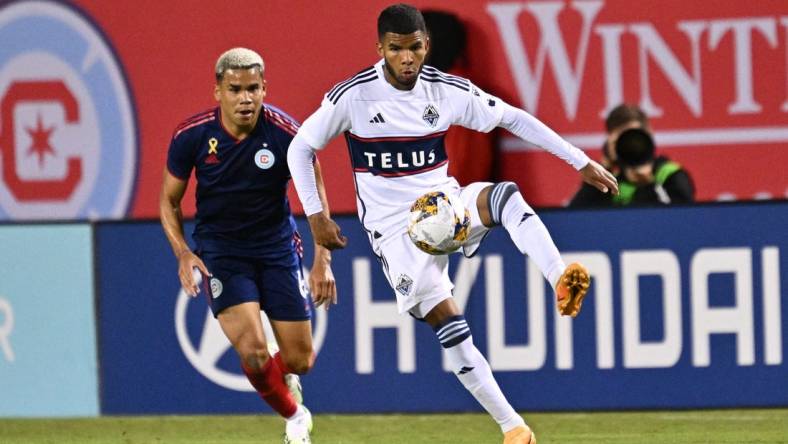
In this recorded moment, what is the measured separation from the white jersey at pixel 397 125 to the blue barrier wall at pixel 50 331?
2.59 meters

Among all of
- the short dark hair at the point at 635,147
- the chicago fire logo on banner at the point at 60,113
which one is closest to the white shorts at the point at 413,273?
the short dark hair at the point at 635,147

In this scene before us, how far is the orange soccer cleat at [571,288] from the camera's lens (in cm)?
619

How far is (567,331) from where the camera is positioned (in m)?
8.59

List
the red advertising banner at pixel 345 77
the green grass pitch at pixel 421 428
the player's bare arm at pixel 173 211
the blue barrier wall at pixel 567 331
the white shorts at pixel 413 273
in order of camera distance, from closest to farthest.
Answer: the white shorts at pixel 413 273
the player's bare arm at pixel 173 211
the green grass pitch at pixel 421 428
the blue barrier wall at pixel 567 331
the red advertising banner at pixel 345 77

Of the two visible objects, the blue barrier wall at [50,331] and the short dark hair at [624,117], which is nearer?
the blue barrier wall at [50,331]

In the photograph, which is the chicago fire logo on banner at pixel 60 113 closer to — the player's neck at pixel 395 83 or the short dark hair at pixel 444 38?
the short dark hair at pixel 444 38

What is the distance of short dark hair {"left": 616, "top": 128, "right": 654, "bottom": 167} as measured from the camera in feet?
28.6

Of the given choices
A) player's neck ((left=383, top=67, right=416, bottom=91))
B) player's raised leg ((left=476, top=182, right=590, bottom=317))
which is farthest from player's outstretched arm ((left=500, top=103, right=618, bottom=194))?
player's neck ((left=383, top=67, right=416, bottom=91))

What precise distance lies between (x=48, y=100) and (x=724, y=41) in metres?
4.82

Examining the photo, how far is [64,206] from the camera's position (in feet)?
38.5

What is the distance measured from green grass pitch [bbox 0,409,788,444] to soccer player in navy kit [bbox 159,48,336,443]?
0.86m

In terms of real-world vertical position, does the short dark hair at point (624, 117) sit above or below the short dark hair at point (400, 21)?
below

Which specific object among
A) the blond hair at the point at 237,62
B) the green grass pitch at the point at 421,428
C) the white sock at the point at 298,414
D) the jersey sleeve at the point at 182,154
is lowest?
the green grass pitch at the point at 421,428

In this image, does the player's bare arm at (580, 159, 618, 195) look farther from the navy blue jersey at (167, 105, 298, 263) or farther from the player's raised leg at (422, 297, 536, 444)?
the navy blue jersey at (167, 105, 298, 263)
